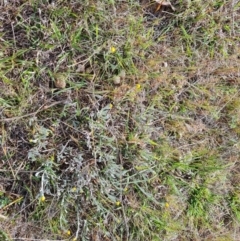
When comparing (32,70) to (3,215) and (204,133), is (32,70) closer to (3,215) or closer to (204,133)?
(3,215)

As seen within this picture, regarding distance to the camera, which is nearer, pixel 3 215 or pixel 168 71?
pixel 3 215

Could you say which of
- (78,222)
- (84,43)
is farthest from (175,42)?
(78,222)

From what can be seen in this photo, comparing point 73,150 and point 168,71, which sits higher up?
point 168,71

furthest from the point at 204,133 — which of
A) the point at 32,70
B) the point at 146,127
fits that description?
the point at 32,70

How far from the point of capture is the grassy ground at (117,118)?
224 centimetres

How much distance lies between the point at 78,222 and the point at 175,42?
104cm

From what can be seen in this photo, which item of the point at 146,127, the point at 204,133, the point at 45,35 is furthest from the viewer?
the point at 204,133

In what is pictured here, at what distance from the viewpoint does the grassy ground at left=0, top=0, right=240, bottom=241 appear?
2.24m

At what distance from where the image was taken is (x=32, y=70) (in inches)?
88.4

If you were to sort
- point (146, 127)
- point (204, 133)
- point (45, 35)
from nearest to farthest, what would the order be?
point (45, 35) → point (146, 127) → point (204, 133)

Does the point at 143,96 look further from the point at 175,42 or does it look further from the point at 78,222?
the point at 78,222

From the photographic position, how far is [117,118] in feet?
7.76

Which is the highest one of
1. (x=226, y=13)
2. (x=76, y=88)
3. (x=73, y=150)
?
(x=226, y=13)

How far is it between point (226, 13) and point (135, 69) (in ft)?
2.01
